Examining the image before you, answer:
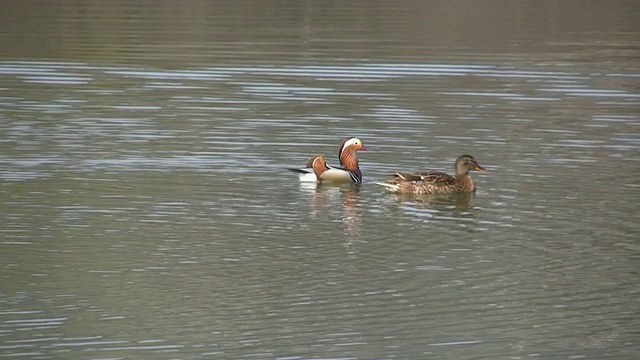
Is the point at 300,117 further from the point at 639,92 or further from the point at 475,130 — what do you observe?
the point at 639,92

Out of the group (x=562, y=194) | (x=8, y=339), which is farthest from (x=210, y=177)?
(x=8, y=339)

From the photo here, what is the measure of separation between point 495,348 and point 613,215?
5.50 metres

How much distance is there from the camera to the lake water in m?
11.3

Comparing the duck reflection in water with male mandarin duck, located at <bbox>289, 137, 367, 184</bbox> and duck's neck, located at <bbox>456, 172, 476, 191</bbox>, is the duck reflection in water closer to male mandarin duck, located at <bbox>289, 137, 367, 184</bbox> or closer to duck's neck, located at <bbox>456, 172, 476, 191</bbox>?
male mandarin duck, located at <bbox>289, 137, 367, 184</bbox>

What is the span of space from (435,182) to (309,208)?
1.72m

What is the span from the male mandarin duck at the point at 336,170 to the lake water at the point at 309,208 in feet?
0.49

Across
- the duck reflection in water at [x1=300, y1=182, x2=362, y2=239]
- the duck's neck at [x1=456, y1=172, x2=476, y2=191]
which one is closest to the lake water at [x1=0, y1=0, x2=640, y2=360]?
the duck reflection in water at [x1=300, y1=182, x2=362, y2=239]

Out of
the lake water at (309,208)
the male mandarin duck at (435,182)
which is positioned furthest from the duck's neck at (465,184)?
the lake water at (309,208)

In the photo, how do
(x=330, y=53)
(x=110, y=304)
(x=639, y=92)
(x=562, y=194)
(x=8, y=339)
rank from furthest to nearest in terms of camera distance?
(x=330, y=53) → (x=639, y=92) → (x=562, y=194) → (x=110, y=304) → (x=8, y=339)

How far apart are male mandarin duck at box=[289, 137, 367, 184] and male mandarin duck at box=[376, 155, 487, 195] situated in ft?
2.44

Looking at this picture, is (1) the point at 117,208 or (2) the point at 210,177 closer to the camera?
(1) the point at 117,208

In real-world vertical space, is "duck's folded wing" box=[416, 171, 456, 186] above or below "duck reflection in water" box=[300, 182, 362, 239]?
above

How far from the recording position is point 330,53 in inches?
1320

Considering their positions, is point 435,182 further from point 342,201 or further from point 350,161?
point 350,161
